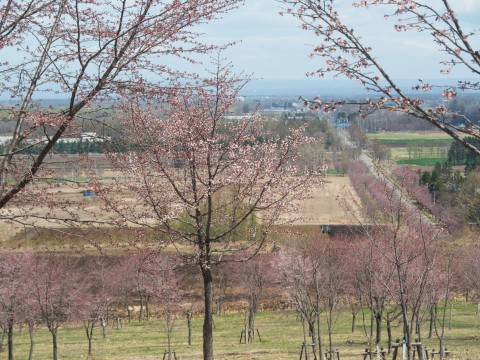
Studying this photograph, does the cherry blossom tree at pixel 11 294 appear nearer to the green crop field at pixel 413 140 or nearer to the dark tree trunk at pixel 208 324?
the dark tree trunk at pixel 208 324

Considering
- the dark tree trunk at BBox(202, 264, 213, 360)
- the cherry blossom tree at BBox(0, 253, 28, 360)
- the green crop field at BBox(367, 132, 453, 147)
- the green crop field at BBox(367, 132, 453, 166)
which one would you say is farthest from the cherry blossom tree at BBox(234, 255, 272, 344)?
the green crop field at BBox(367, 132, 453, 147)

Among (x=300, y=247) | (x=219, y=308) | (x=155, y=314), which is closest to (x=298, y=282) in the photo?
(x=300, y=247)

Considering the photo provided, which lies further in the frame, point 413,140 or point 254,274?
point 413,140

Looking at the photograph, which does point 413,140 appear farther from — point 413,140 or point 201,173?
point 201,173

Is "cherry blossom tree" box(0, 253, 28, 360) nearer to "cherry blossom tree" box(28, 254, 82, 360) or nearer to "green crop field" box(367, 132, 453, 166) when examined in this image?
"cherry blossom tree" box(28, 254, 82, 360)

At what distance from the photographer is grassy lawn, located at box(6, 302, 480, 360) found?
2059cm

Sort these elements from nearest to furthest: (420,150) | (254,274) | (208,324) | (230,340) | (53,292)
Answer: (208,324) → (53,292) → (230,340) → (254,274) → (420,150)

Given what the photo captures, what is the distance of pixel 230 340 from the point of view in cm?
2467

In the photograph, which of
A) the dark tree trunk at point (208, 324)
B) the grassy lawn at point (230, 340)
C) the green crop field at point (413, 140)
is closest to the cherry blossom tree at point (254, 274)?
the grassy lawn at point (230, 340)

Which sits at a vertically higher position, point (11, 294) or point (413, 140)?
point (413, 140)

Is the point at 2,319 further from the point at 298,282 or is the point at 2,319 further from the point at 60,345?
the point at 298,282

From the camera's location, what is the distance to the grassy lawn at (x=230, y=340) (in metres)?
20.6

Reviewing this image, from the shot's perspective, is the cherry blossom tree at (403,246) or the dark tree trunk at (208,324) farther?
the cherry blossom tree at (403,246)

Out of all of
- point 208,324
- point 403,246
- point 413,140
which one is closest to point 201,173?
point 208,324
